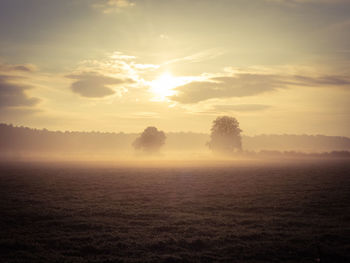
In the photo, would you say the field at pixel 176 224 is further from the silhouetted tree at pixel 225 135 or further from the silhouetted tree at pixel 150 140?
the silhouetted tree at pixel 150 140

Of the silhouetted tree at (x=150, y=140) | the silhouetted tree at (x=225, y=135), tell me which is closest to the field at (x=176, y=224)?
the silhouetted tree at (x=225, y=135)

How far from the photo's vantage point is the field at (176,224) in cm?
1570

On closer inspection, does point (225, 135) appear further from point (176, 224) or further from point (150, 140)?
point (176, 224)

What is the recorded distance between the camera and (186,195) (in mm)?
32062

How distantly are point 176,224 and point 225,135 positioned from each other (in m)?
97.2

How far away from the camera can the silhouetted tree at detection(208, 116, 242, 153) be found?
380ft

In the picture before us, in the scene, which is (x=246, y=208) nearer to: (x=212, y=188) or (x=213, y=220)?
(x=213, y=220)

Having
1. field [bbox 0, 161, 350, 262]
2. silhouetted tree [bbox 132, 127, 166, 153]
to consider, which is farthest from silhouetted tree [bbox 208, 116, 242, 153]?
field [bbox 0, 161, 350, 262]

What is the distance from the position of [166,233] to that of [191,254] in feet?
11.9

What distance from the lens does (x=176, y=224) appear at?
2103 cm

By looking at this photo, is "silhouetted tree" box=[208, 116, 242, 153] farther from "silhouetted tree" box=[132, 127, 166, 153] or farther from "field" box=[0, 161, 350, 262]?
"field" box=[0, 161, 350, 262]

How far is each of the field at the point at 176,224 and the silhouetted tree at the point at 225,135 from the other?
79.8m

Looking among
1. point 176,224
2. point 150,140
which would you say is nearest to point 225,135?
point 150,140

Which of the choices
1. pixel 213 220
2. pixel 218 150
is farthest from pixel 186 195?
pixel 218 150
